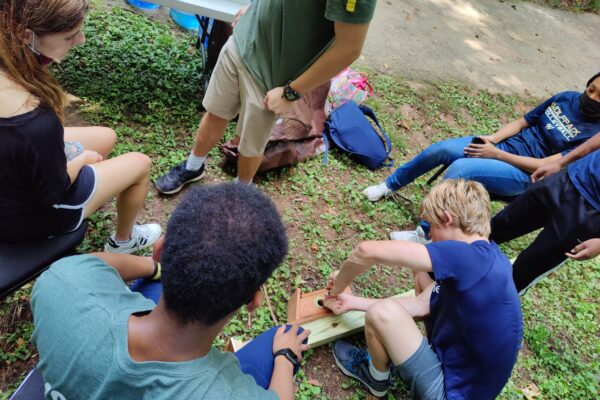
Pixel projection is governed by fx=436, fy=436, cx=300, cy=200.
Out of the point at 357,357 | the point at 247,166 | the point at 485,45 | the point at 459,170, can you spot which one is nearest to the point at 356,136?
the point at 459,170

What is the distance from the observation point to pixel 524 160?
312cm

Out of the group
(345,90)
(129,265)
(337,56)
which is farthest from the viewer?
(345,90)

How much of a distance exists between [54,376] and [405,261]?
1.32 metres

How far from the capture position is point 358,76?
4.01 m

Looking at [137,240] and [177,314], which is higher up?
[177,314]

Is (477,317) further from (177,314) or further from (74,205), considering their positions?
(74,205)

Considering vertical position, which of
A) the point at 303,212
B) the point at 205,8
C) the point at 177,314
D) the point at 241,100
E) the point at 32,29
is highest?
the point at 32,29

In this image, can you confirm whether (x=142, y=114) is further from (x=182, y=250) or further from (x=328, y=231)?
(x=182, y=250)

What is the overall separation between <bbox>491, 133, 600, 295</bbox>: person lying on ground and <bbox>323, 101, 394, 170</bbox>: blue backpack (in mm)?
1181

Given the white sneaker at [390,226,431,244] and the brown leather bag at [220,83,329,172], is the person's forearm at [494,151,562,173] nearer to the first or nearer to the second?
the white sneaker at [390,226,431,244]

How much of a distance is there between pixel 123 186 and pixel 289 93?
0.93 m

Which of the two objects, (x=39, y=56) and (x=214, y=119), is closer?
Answer: (x=39, y=56)

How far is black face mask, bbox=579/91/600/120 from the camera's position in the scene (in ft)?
9.73

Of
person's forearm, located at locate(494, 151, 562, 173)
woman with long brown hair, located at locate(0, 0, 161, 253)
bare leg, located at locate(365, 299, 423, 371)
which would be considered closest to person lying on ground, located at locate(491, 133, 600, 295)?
person's forearm, located at locate(494, 151, 562, 173)
